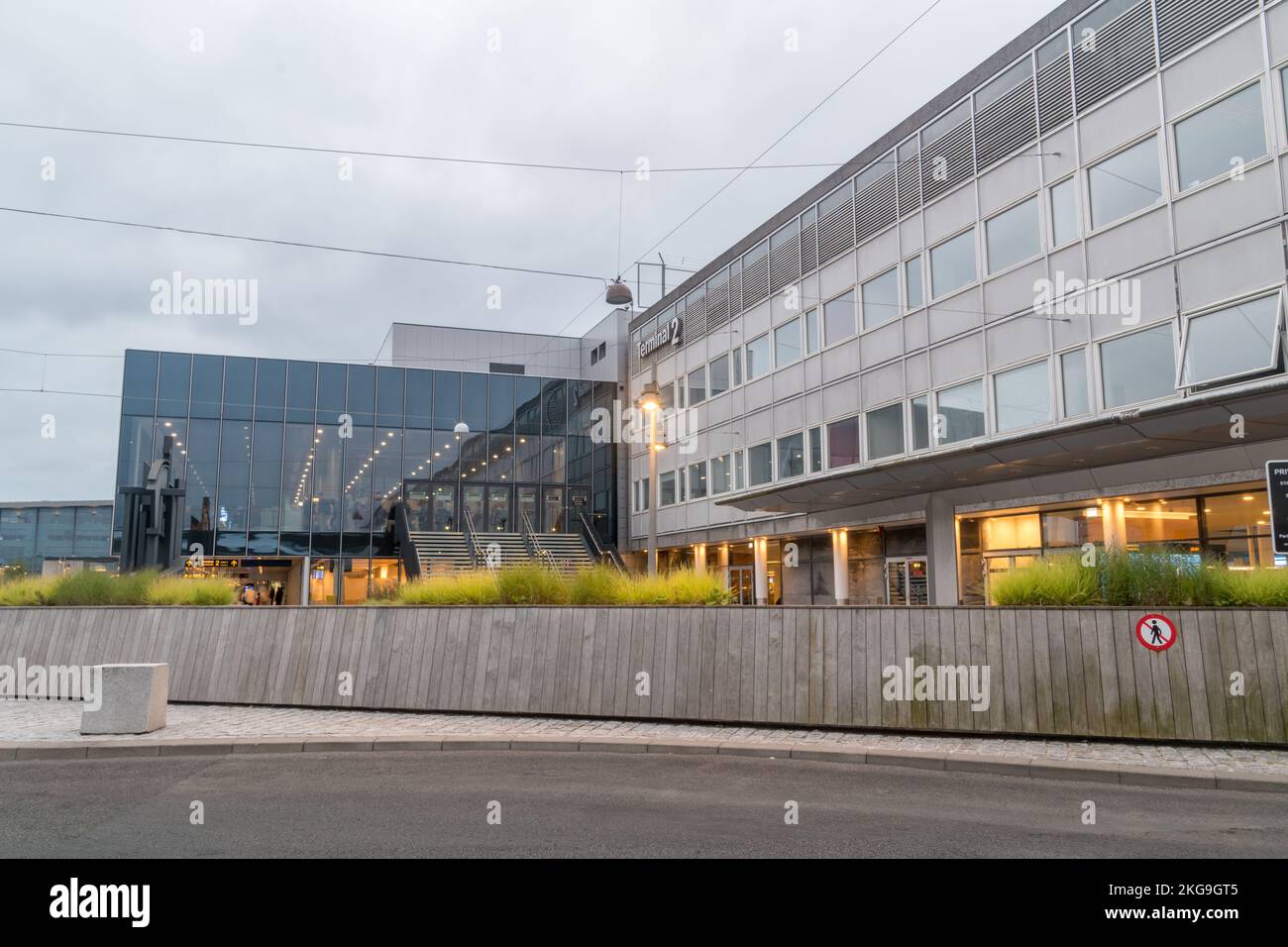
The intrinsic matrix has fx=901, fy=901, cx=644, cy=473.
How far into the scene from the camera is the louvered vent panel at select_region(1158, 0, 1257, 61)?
56.0 feet

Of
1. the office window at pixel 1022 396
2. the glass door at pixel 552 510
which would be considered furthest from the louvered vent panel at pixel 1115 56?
the glass door at pixel 552 510

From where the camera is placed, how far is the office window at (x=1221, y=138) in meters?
16.6

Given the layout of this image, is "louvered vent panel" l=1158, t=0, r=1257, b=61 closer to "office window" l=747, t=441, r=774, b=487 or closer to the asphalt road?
the asphalt road

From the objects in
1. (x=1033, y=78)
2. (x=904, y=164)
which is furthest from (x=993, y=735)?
(x=904, y=164)

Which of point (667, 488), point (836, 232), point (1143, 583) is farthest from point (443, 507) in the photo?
point (1143, 583)

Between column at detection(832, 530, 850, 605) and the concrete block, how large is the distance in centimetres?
2107

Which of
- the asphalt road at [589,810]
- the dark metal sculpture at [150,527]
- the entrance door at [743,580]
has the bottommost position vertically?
the asphalt road at [589,810]

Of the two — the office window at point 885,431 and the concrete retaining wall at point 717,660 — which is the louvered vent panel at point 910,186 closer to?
the office window at point 885,431

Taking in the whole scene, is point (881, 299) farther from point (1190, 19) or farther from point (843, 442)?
point (1190, 19)

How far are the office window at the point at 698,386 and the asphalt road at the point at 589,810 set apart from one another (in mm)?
27519

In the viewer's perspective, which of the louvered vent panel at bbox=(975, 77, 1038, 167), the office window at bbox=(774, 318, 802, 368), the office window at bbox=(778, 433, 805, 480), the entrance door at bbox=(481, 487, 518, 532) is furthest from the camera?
the entrance door at bbox=(481, 487, 518, 532)

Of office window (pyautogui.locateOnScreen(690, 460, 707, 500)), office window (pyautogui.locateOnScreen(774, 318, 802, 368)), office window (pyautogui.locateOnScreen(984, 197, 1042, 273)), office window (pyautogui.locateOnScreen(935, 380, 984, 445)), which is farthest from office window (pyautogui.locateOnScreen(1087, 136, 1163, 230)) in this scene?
office window (pyautogui.locateOnScreen(690, 460, 707, 500))
